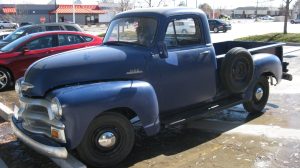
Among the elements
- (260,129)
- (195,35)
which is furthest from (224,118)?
(195,35)

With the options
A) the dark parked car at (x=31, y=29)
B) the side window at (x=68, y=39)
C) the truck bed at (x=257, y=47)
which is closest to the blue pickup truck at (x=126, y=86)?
the truck bed at (x=257, y=47)

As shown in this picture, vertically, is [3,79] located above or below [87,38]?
below

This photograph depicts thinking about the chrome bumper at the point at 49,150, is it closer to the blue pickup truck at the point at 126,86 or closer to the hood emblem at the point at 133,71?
the blue pickup truck at the point at 126,86

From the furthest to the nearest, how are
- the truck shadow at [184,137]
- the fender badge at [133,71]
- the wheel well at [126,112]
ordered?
the truck shadow at [184,137] → the fender badge at [133,71] → the wheel well at [126,112]

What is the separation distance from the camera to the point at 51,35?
1109cm

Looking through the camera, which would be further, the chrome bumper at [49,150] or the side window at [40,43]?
the side window at [40,43]

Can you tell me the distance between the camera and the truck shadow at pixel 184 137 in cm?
553

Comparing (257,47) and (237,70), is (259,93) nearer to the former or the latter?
(257,47)

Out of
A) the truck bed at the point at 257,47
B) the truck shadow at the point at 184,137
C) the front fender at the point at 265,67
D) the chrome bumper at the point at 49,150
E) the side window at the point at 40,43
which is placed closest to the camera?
the chrome bumper at the point at 49,150

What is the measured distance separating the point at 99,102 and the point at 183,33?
1.98 m

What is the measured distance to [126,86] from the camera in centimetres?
498

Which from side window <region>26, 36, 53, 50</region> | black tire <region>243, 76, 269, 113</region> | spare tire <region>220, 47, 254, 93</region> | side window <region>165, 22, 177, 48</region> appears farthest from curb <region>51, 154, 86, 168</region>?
side window <region>26, 36, 53, 50</region>

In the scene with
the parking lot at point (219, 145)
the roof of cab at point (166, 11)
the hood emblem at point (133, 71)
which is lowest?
the parking lot at point (219, 145)

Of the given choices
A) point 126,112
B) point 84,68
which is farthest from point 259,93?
point 84,68
